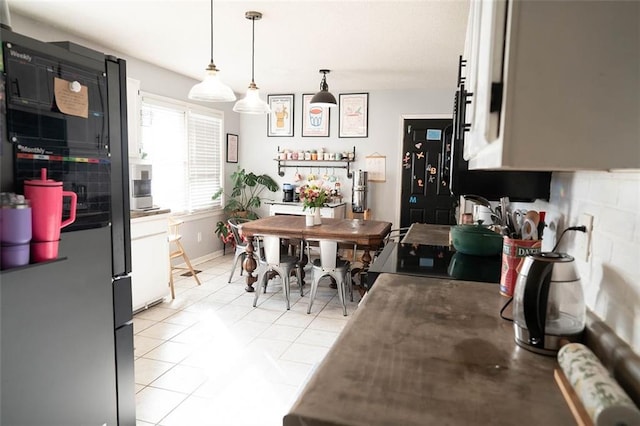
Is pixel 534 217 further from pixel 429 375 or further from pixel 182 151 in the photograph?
pixel 182 151

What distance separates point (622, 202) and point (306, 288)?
3932 millimetres

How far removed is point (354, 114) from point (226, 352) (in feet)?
13.2

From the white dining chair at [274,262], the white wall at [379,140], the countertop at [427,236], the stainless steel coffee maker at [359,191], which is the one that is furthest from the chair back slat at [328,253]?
the white wall at [379,140]

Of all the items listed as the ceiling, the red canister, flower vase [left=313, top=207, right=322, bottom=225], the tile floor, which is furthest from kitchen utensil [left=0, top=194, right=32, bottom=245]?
flower vase [left=313, top=207, right=322, bottom=225]

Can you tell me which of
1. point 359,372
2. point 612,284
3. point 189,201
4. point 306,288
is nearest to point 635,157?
point 612,284

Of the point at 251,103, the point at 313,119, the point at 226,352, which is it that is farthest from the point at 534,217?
the point at 313,119

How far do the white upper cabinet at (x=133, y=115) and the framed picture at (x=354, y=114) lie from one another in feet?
9.37

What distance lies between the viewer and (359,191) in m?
5.94

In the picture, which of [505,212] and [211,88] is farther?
[211,88]

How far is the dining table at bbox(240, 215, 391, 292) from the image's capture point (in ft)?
12.7

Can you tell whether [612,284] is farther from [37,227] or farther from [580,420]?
[37,227]

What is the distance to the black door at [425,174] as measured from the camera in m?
5.83

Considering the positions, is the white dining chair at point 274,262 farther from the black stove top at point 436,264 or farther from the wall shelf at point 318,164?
the wall shelf at point 318,164

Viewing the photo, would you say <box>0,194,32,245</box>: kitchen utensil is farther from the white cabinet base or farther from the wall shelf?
the wall shelf
